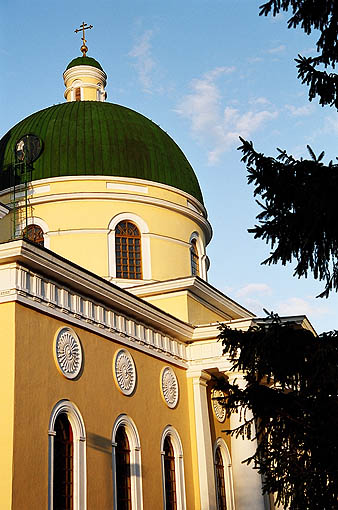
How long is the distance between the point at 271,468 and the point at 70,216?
52.4 ft

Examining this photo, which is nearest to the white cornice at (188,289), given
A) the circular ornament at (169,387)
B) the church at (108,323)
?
the church at (108,323)

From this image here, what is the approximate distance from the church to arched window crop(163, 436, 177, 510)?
0.05 m

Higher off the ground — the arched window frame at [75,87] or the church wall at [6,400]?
the arched window frame at [75,87]

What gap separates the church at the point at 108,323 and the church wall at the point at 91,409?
0.12ft

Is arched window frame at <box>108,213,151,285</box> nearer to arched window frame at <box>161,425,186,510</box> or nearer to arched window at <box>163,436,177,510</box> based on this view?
arched window frame at <box>161,425,186,510</box>

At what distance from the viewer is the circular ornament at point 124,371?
16.7 m

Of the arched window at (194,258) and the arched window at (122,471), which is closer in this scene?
the arched window at (122,471)

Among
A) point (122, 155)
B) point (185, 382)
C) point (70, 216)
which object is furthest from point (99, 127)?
point (185, 382)

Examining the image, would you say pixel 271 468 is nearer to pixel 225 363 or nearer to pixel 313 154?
pixel 313 154

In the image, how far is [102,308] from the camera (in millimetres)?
16672

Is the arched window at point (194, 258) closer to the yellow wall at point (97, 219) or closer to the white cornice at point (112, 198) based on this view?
the yellow wall at point (97, 219)

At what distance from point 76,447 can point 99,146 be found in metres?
11.8

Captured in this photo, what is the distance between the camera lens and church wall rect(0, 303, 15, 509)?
490 inches

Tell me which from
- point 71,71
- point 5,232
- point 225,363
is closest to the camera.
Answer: point 225,363
